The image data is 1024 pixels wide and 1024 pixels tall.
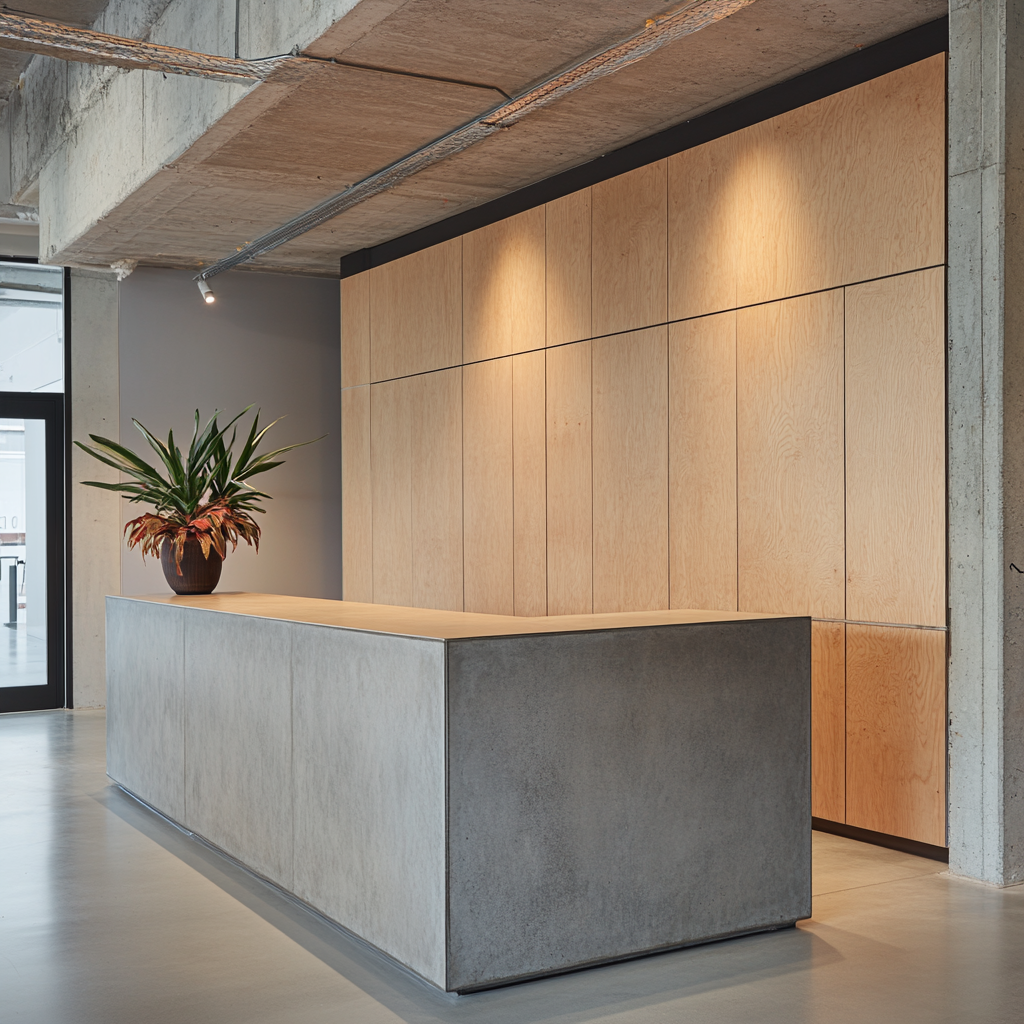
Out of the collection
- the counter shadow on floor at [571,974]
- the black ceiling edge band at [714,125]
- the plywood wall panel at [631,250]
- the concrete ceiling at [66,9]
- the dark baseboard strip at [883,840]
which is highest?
the concrete ceiling at [66,9]

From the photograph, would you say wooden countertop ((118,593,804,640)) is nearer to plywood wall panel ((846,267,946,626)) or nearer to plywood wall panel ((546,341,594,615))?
plywood wall panel ((846,267,946,626))

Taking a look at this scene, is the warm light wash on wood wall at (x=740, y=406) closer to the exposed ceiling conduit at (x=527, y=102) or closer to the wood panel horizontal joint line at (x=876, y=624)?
the wood panel horizontal joint line at (x=876, y=624)

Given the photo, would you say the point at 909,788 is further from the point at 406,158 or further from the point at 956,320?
the point at 406,158

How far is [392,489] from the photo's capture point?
25.5 feet

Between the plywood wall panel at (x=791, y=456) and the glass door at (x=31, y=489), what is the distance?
520cm

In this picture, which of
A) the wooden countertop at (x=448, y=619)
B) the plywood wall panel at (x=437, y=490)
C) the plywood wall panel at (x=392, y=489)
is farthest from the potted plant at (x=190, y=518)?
the plywood wall panel at (x=392, y=489)

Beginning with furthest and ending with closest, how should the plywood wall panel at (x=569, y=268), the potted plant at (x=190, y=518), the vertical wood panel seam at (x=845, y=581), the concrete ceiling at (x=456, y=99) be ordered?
the plywood wall panel at (x=569, y=268) < the potted plant at (x=190, y=518) < the vertical wood panel seam at (x=845, y=581) < the concrete ceiling at (x=456, y=99)

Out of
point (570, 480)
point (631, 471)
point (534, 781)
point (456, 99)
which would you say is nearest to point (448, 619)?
point (534, 781)

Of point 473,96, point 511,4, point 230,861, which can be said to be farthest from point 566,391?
point 230,861

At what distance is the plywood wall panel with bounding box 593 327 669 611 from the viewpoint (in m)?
5.54

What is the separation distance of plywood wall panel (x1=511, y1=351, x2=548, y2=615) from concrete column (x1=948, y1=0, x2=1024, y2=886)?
273 cm

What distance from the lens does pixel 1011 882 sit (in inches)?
155

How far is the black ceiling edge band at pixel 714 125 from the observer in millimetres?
4449

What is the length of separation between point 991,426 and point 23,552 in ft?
21.5
